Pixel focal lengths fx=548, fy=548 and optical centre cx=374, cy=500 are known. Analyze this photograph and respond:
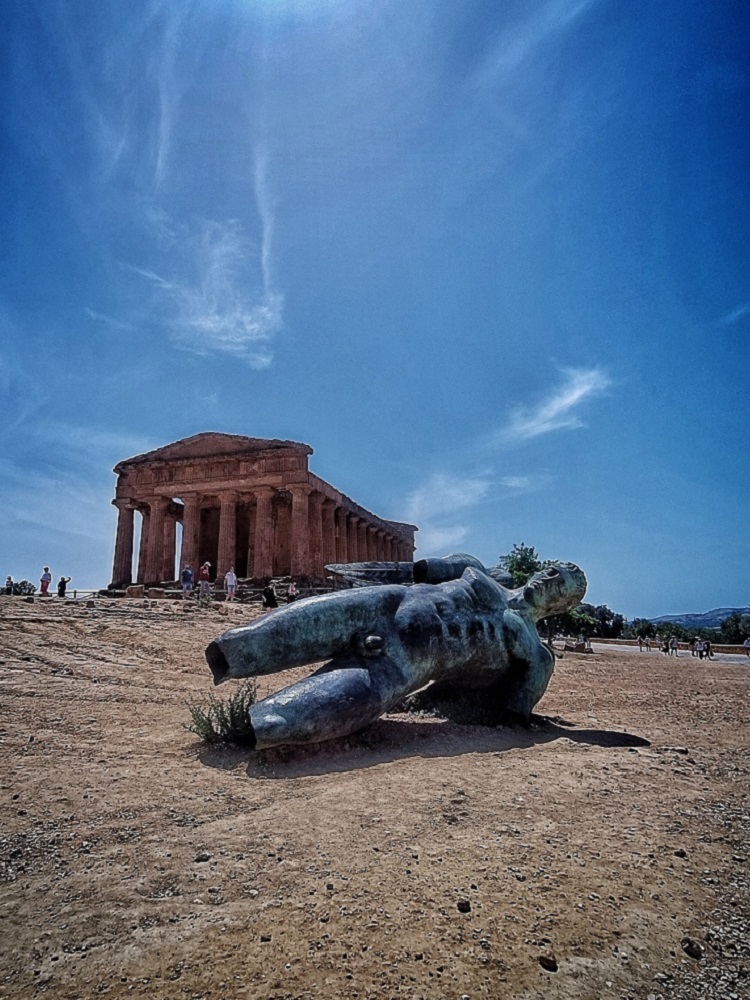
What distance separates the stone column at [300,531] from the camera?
30.7m

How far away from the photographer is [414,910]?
2264mm

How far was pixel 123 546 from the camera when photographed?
34156mm

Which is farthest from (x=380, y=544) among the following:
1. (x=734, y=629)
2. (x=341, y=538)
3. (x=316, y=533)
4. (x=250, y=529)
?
(x=734, y=629)

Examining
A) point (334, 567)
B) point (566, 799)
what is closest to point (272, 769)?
point (566, 799)

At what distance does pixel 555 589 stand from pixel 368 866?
4785mm

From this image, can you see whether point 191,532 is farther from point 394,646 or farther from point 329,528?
point 394,646

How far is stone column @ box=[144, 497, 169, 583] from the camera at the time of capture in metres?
33.5

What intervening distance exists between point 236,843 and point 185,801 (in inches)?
29.3

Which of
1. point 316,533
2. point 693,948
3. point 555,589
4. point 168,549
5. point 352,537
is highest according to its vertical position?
point 352,537

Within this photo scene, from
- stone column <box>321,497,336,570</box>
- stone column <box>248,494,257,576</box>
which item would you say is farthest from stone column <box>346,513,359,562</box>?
stone column <box>248,494,257,576</box>

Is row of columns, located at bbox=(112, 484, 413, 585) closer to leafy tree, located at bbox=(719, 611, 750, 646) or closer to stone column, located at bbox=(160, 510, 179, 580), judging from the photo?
stone column, located at bbox=(160, 510, 179, 580)

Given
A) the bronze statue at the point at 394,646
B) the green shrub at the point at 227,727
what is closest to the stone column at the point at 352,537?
the bronze statue at the point at 394,646

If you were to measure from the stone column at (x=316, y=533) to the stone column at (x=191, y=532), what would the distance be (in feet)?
22.3

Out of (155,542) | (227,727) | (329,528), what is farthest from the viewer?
(329,528)
